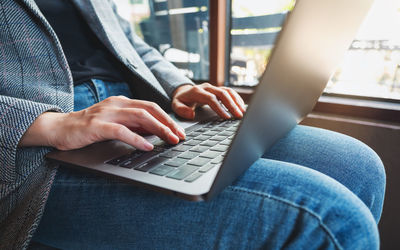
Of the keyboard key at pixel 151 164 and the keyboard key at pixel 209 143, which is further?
the keyboard key at pixel 209 143

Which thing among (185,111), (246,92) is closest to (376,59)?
(246,92)

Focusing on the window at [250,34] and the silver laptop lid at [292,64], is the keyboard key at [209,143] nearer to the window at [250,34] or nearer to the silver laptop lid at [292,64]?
the silver laptop lid at [292,64]

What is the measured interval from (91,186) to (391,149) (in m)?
0.95

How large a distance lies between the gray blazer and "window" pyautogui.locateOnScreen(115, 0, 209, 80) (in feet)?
2.20

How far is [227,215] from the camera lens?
40 cm

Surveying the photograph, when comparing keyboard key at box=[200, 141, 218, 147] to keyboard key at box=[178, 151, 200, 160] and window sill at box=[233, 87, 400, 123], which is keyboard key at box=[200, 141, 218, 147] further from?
window sill at box=[233, 87, 400, 123]

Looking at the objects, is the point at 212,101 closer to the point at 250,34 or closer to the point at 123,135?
the point at 123,135

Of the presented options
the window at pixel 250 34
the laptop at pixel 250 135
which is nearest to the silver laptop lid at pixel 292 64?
the laptop at pixel 250 135

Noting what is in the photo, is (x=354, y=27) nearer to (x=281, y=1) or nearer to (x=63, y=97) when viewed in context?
(x=63, y=97)

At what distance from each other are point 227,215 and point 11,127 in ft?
1.28

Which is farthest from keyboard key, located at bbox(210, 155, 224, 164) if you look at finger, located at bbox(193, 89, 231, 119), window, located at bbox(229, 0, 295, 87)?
window, located at bbox(229, 0, 295, 87)

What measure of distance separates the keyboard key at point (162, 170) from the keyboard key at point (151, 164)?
0.04ft

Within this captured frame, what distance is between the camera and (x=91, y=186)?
47 centimetres

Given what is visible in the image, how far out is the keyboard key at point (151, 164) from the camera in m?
0.41
